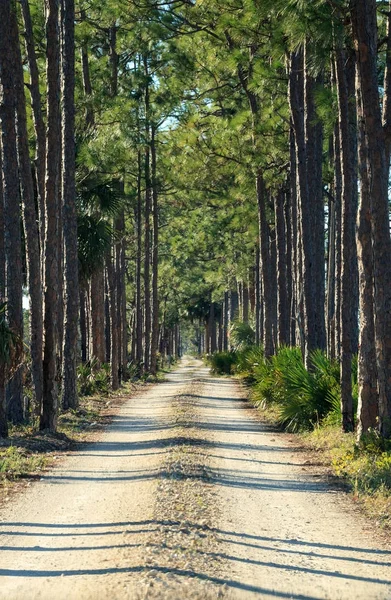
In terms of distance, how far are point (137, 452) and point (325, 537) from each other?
6.40 meters

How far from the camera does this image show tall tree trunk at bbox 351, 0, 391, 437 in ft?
41.2

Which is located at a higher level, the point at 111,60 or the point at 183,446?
the point at 111,60

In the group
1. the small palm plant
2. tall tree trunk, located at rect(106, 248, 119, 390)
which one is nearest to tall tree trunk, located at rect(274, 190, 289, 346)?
tall tree trunk, located at rect(106, 248, 119, 390)

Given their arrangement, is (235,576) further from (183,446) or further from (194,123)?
(194,123)

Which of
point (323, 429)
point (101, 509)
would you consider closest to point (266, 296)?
point (323, 429)

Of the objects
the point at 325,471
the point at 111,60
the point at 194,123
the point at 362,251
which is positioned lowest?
the point at 325,471

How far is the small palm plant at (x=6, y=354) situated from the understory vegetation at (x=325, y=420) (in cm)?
527

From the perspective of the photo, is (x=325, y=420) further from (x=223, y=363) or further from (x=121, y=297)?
(x=223, y=363)

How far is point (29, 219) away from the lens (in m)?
19.1

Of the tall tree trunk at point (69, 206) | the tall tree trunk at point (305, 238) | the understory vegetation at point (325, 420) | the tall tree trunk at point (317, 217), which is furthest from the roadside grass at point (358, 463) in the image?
the tall tree trunk at point (69, 206)

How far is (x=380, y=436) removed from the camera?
41.6 feet

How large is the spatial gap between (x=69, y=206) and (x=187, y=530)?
550 inches

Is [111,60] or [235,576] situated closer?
[235,576]

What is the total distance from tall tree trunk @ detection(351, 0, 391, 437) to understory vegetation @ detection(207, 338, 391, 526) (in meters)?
0.78
